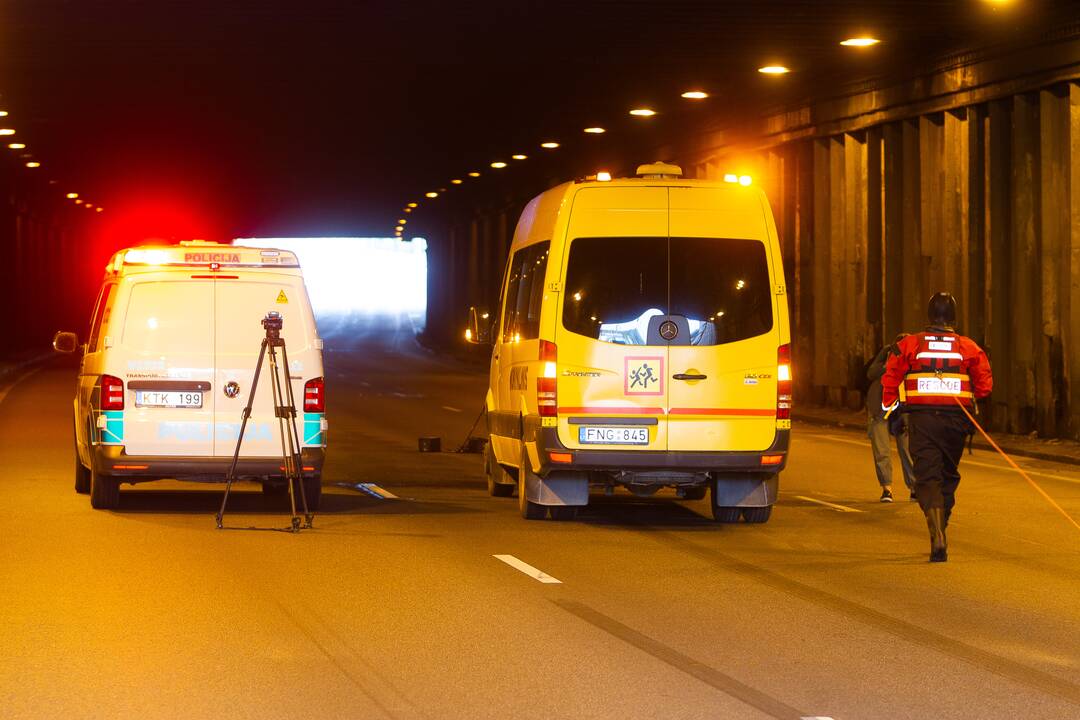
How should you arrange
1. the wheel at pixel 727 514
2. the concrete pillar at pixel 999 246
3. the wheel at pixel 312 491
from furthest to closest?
the concrete pillar at pixel 999 246 < the wheel at pixel 312 491 < the wheel at pixel 727 514

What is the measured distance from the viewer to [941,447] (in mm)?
12383

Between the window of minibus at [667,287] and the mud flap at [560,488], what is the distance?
119cm

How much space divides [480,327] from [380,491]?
1828mm

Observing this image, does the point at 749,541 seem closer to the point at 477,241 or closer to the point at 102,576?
the point at 102,576

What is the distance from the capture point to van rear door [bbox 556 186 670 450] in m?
13.8

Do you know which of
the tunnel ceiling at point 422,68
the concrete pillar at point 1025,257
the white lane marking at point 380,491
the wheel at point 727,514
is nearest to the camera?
the wheel at point 727,514

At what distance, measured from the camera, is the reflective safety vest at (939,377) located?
40.5 feet

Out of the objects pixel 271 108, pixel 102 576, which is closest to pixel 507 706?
pixel 102 576

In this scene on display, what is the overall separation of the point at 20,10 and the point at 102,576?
12.4 m

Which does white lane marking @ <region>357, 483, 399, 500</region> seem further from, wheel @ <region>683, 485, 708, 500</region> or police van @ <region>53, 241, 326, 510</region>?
wheel @ <region>683, 485, 708, 500</region>

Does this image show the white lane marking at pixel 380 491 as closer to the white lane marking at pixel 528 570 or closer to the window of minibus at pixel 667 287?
the window of minibus at pixel 667 287

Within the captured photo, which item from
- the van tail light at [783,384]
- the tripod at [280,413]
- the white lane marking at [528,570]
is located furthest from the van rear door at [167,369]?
the van tail light at [783,384]

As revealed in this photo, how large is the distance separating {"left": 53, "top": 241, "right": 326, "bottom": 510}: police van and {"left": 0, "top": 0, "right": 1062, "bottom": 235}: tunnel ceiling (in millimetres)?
6911

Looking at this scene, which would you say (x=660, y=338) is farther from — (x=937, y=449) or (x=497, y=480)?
(x=497, y=480)
